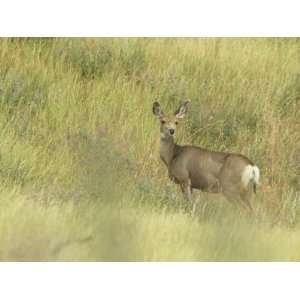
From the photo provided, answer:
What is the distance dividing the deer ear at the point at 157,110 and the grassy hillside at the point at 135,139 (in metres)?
0.09

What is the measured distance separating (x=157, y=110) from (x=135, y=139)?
1.33 feet

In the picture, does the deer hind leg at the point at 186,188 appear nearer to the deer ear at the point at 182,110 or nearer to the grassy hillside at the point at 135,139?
the grassy hillside at the point at 135,139

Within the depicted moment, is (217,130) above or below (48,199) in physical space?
above

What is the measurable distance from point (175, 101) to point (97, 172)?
121 centimetres

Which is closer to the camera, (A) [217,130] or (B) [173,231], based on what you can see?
(B) [173,231]

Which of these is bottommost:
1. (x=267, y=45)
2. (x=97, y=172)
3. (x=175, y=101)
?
(x=97, y=172)

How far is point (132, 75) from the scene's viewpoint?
1173 cm

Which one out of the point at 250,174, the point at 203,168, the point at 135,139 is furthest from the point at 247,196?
the point at 135,139

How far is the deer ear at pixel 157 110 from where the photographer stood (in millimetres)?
11430

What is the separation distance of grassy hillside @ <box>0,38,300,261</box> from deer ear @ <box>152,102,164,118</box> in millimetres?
90

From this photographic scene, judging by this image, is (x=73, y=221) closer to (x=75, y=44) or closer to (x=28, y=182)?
(x=28, y=182)

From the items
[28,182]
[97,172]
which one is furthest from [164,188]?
[28,182]

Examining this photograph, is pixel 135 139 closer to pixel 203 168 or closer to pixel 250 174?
pixel 203 168

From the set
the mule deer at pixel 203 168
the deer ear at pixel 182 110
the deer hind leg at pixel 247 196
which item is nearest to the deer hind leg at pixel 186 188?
the mule deer at pixel 203 168
